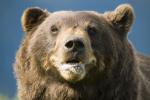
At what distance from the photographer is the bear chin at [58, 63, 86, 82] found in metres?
12.0

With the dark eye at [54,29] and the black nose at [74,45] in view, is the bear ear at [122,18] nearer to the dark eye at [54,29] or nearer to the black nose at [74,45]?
the dark eye at [54,29]

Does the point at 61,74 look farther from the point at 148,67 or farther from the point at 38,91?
the point at 148,67

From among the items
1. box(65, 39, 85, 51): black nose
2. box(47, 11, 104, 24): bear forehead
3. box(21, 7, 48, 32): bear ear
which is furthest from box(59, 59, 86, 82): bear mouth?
box(21, 7, 48, 32): bear ear

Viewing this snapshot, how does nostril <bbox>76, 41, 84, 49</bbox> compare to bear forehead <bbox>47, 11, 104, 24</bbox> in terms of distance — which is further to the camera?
bear forehead <bbox>47, 11, 104, 24</bbox>

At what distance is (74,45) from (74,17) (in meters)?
0.84

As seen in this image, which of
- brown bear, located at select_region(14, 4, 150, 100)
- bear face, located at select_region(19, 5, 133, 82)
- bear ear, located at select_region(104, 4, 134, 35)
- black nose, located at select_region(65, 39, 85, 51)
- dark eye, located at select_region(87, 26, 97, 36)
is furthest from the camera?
bear ear, located at select_region(104, 4, 134, 35)

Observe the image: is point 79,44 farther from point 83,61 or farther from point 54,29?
point 54,29

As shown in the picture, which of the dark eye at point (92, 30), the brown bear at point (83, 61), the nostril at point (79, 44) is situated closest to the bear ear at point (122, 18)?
the brown bear at point (83, 61)

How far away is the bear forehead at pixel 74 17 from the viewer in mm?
12602

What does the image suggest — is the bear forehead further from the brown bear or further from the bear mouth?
the bear mouth

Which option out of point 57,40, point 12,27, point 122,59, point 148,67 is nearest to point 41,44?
point 57,40

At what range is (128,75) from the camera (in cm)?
1289

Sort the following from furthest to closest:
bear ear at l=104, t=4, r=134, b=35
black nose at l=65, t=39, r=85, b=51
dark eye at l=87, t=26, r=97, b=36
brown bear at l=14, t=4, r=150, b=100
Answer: bear ear at l=104, t=4, r=134, b=35
dark eye at l=87, t=26, r=97, b=36
brown bear at l=14, t=4, r=150, b=100
black nose at l=65, t=39, r=85, b=51

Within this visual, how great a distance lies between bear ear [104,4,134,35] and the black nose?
1.18 metres
